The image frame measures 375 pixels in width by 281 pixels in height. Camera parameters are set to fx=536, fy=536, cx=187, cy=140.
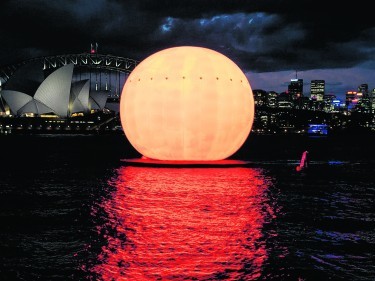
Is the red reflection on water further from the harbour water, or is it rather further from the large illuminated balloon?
the large illuminated balloon

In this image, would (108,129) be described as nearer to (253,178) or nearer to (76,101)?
(76,101)

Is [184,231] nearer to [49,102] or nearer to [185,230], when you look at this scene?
[185,230]

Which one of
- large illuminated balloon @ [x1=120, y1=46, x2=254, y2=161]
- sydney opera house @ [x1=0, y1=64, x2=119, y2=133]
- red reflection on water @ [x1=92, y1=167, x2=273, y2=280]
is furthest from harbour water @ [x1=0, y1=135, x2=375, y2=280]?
sydney opera house @ [x1=0, y1=64, x2=119, y2=133]

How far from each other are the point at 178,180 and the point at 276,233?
8.32 metres

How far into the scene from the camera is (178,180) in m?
17.0

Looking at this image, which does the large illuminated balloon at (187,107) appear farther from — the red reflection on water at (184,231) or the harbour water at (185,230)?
the red reflection on water at (184,231)

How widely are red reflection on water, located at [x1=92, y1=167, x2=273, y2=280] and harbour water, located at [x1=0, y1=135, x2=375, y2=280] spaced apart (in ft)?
0.06

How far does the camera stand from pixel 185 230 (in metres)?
9.00

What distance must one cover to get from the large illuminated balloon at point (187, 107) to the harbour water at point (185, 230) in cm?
472

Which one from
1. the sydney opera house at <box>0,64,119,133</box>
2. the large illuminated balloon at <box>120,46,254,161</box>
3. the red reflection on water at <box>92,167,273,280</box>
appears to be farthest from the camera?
the sydney opera house at <box>0,64,119,133</box>

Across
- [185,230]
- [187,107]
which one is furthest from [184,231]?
[187,107]

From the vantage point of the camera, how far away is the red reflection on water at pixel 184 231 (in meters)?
6.66

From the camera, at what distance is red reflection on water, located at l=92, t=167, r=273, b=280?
6660 mm

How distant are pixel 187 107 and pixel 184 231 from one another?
1291cm
